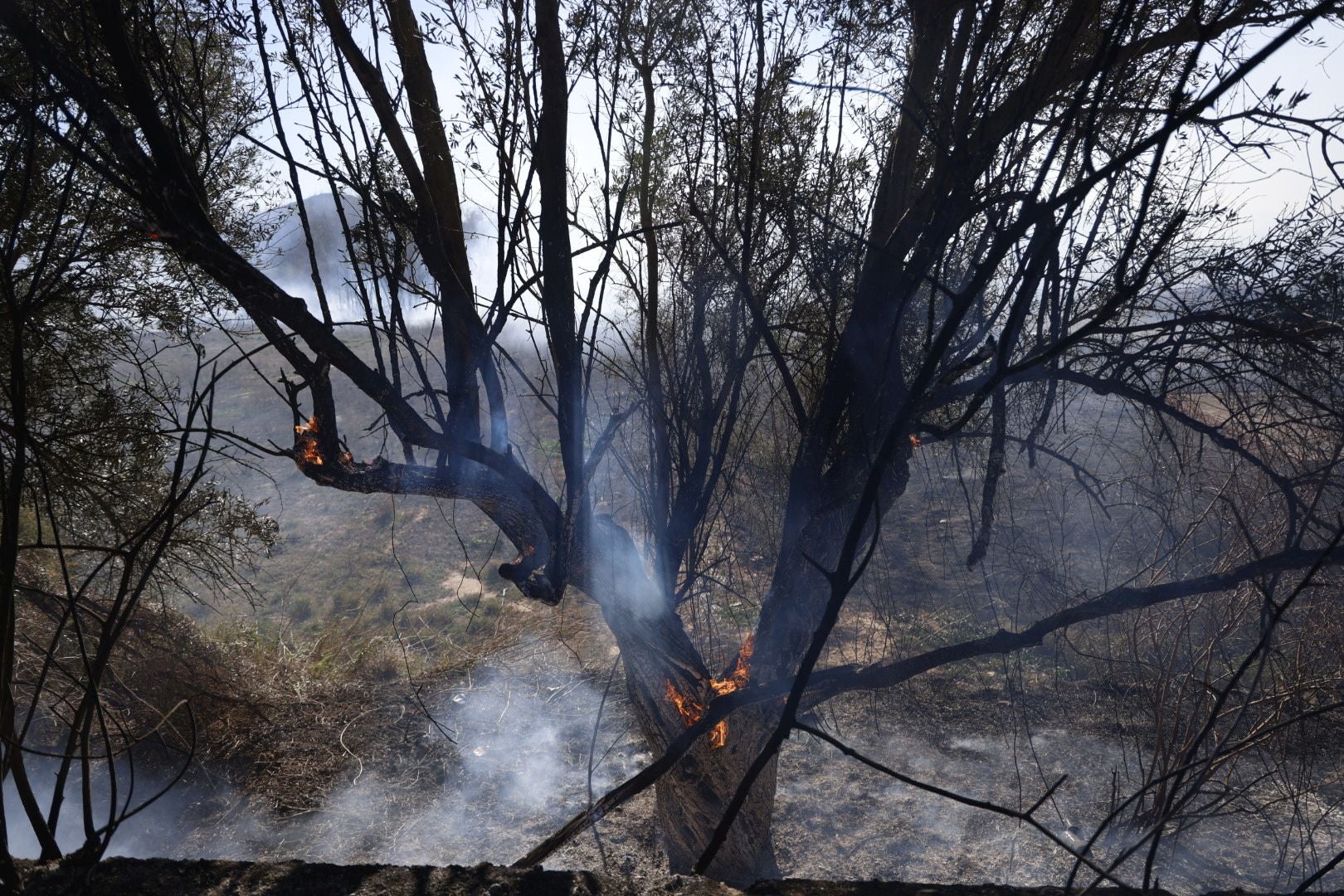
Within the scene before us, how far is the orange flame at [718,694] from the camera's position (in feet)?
14.1

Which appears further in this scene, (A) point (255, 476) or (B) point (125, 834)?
(A) point (255, 476)

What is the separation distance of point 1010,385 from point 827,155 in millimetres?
1663

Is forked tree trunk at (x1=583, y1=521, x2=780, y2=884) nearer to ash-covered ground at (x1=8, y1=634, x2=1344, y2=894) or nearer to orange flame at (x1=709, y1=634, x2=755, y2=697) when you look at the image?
orange flame at (x1=709, y1=634, x2=755, y2=697)

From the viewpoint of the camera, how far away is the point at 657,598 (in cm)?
430

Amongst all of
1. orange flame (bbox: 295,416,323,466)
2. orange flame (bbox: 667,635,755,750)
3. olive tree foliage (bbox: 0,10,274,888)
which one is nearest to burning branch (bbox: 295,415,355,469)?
orange flame (bbox: 295,416,323,466)

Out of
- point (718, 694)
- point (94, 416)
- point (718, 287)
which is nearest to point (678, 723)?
point (718, 694)

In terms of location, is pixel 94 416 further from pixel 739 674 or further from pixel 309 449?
pixel 739 674

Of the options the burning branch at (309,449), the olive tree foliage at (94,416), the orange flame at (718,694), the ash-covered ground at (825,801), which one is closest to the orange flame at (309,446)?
the burning branch at (309,449)

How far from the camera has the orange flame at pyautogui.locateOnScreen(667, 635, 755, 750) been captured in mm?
4312

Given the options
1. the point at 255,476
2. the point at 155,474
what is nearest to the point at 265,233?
the point at 155,474

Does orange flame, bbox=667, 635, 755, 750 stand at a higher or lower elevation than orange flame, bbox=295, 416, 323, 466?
lower

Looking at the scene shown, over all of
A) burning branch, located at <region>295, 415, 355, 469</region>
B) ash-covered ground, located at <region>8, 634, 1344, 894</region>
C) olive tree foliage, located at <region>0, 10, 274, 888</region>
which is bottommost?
ash-covered ground, located at <region>8, 634, 1344, 894</region>

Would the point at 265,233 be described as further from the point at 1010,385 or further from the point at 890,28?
the point at 1010,385

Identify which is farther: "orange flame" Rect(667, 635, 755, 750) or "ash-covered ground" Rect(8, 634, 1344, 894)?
"ash-covered ground" Rect(8, 634, 1344, 894)
